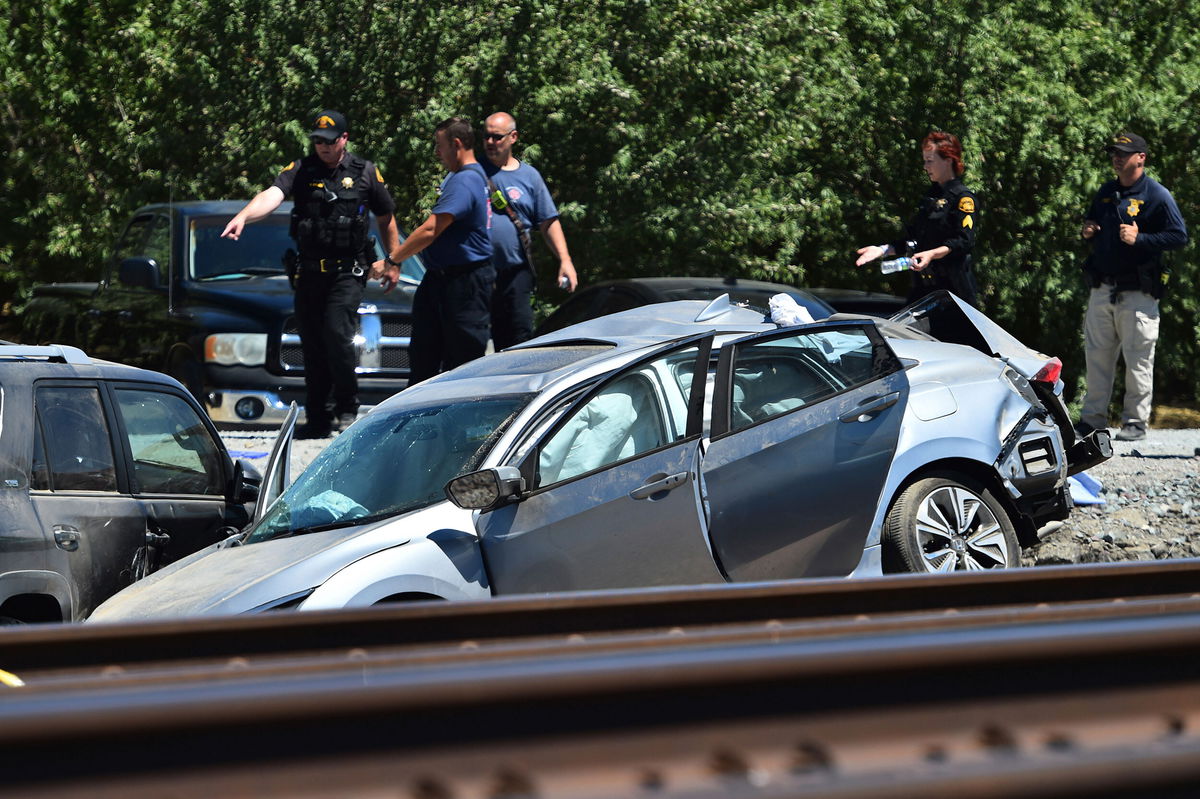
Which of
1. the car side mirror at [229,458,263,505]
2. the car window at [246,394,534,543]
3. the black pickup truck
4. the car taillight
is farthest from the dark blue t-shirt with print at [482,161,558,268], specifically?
the car taillight

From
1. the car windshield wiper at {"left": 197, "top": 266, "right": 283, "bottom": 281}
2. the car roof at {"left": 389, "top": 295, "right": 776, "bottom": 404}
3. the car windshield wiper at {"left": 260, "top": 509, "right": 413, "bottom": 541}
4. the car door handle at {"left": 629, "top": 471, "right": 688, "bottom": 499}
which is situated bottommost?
the car windshield wiper at {"left": 260, "top": 509, "right": 413, "bottom": 541}

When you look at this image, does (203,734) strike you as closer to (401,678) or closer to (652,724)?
(401,678)

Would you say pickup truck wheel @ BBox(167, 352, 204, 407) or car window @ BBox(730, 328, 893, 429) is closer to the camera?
car window @ BBox(730, 328, 893, 429)

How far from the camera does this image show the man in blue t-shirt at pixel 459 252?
9.23m

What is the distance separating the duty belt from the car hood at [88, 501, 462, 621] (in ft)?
14.2

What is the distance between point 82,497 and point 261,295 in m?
4.69

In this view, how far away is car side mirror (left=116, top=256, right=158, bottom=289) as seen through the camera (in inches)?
384

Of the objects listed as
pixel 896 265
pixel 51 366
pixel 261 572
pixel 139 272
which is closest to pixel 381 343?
pixel 139 272

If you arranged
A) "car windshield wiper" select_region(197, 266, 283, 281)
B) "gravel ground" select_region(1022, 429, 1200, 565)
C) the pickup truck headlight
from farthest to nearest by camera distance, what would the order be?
"car windshield wiper" select_region(197, 266, 283, 281) < the pickup truck headlight < "gravel ground" select_region(1022, 429, 1200, 565)

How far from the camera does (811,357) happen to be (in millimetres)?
6129

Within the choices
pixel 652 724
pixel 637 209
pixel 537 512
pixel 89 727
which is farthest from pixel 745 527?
pixel 637 209

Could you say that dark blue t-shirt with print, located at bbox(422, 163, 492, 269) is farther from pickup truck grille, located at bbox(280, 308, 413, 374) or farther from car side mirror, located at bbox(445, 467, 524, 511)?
car side mirror, located at bbox(445, 467, 524, 511)

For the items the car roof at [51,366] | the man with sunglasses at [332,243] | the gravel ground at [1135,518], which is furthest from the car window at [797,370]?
the man with sunglasses at [332,243]

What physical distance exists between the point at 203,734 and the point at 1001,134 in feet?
50.3
